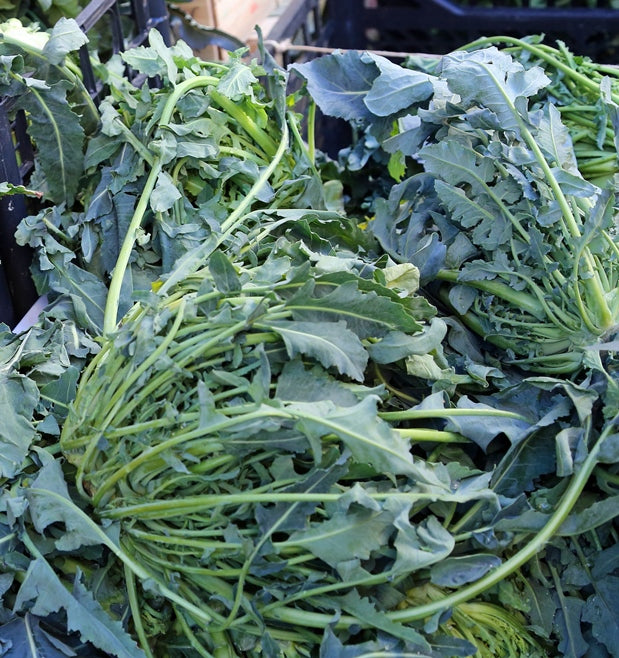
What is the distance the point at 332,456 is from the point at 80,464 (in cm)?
27

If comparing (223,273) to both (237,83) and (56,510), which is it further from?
(237,83)

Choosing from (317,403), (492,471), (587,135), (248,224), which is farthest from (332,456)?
(587,135)

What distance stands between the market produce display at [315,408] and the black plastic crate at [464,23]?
0.97 meters

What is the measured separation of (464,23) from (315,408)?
153 cm

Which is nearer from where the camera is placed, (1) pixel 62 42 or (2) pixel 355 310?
(2) pixel 355 310

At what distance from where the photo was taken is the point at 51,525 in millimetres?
842

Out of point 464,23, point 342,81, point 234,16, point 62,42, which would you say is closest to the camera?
point 62,42

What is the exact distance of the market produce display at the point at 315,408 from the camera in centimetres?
77

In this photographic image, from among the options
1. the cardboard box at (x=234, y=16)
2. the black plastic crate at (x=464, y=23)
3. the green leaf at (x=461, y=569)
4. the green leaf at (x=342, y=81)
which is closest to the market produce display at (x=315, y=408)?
the green leaf at (x=461, y=569)

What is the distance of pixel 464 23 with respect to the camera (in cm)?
199

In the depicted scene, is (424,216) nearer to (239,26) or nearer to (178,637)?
(178,637)

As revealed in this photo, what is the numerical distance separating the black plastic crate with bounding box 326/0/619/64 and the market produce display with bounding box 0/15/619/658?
0.97m

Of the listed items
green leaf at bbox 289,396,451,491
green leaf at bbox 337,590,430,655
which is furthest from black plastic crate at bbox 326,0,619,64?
green leaf at bbox 337,590,430,655

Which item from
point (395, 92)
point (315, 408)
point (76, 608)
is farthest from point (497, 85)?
point (76, 608)
